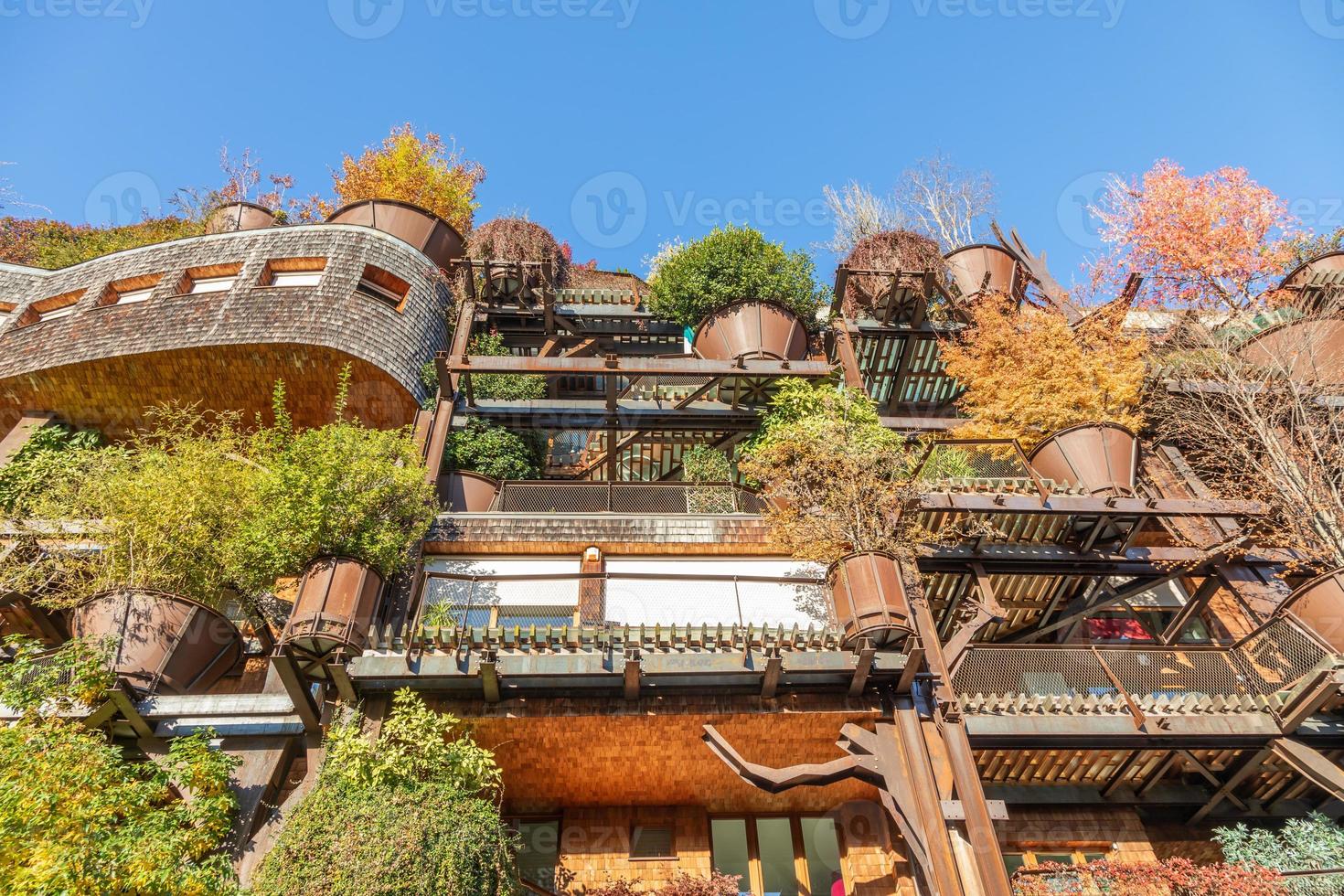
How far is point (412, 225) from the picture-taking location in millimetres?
16734

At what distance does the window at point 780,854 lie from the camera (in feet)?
28.6

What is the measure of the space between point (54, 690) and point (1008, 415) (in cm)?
1342

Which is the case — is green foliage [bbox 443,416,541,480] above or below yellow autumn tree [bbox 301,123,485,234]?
below

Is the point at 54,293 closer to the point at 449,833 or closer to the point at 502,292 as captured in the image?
the point at 502,292

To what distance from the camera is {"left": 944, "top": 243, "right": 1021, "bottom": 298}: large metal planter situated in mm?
15703

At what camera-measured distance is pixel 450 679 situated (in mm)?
7734

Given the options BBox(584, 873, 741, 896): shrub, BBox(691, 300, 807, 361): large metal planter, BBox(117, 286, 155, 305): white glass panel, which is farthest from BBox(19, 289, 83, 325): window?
BBox(584, 873, 741, 896): shrub

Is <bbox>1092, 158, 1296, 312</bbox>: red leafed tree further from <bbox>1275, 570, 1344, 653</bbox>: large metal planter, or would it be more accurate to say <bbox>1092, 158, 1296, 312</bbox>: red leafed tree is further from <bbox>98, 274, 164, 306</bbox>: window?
<bbox>98, 274, 164, 306</bbox>: window

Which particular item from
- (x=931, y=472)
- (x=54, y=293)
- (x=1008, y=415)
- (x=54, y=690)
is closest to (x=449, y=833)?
(x=54, y=690)

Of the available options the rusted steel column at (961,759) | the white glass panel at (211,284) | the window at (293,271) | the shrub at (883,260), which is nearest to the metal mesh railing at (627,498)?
the rusted steel column at (961,759)

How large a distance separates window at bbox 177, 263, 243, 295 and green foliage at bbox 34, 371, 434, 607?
5.87m

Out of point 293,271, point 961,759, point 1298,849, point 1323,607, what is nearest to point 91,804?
Result: point 961,759

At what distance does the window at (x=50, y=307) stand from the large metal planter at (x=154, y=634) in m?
10.1

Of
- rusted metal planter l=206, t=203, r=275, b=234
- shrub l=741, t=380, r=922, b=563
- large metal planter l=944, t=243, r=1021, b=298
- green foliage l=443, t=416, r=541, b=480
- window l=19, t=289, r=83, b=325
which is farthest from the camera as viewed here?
rusted metal planter l=206, t=203, r=275, b=234
